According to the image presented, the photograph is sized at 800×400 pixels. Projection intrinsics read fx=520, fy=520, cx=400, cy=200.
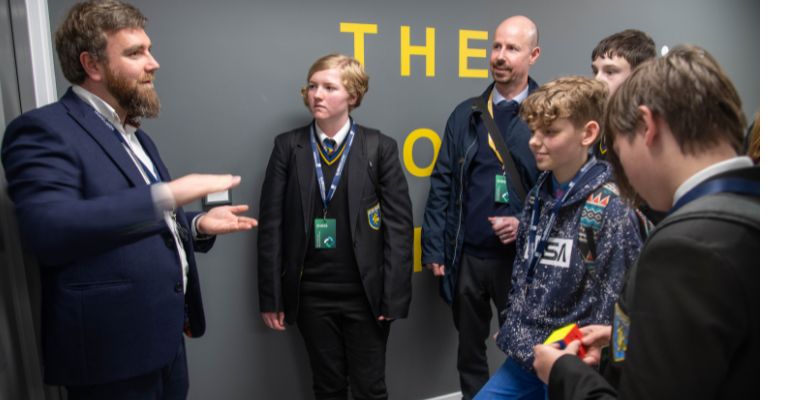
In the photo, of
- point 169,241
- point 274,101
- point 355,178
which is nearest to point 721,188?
point 169,241

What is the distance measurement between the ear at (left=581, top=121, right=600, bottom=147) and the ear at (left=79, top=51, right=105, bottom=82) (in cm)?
151

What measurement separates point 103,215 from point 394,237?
137cm

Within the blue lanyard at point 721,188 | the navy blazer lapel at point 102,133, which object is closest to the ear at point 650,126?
the blue lanyard at point 721,188

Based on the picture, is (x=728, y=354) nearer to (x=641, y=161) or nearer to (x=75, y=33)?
(x=641, y=161)

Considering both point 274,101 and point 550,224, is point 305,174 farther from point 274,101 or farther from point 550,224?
point 550,224

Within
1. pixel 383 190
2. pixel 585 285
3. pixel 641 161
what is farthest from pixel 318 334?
pixel 641 161

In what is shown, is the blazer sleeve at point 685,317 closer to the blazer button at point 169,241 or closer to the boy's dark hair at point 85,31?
the blazer button at point 169,241

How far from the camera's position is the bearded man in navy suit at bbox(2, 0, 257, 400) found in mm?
1203

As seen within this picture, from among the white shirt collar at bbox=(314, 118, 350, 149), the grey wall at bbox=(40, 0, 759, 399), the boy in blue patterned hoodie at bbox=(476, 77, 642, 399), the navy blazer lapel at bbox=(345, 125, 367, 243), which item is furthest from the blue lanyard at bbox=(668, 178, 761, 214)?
the grey wall at bbox=(40, 0, 759, 399)

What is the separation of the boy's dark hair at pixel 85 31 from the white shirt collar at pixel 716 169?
4.93ft

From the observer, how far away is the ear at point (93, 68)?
1.48 meters

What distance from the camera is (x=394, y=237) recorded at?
2375mm

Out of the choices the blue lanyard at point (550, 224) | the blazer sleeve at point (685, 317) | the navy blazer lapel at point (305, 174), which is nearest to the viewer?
the blazer sleeve at point (685, 317)

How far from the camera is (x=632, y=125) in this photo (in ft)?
2.93
